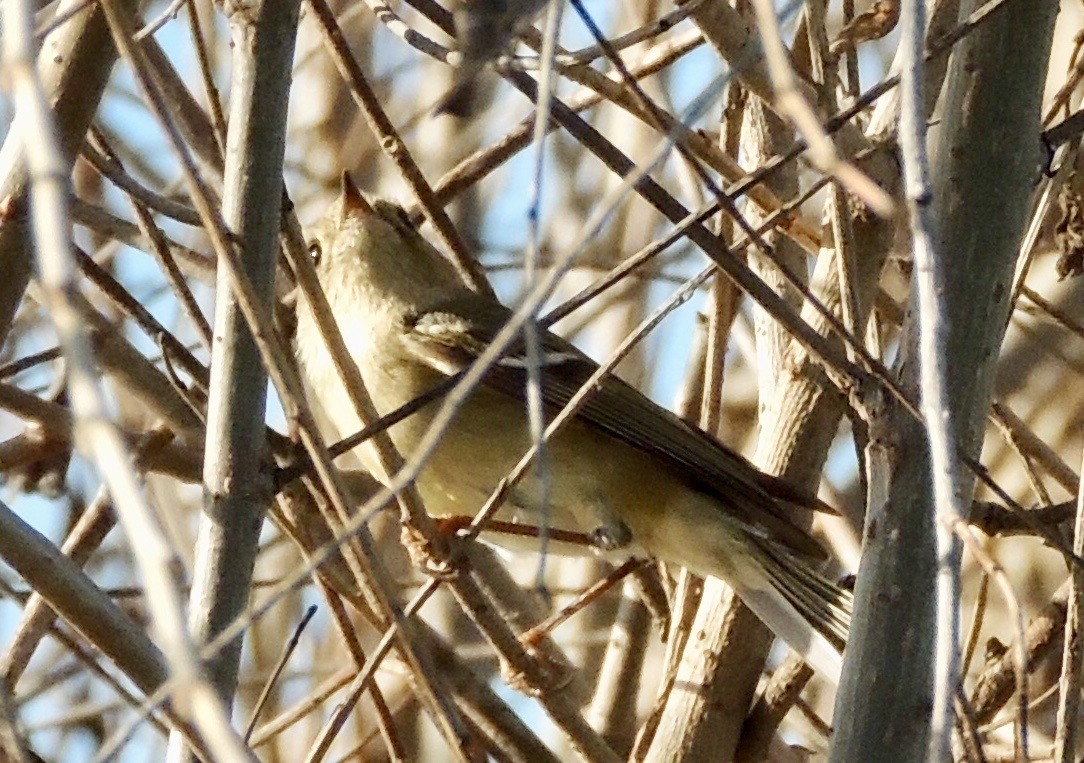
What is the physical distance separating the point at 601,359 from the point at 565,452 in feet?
3.41

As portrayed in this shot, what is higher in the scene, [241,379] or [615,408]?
[615,408]

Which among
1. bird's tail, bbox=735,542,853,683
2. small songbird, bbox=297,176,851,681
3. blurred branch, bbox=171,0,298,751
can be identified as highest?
small songbird, bbox=297,176,851,681

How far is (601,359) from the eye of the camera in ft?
15.5

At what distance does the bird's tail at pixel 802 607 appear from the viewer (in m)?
3.09

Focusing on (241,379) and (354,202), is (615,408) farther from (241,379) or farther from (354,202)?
(241,379)

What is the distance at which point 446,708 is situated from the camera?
1.99 m

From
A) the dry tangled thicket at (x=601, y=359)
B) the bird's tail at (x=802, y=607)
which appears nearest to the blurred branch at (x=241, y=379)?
the dry tangled thicket at (x=601, y=359)

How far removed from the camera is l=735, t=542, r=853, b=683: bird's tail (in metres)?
3.09

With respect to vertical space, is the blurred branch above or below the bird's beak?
below

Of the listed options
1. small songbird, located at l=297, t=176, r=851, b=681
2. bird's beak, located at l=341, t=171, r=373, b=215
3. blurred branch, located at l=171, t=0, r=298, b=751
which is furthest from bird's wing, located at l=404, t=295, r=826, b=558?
blurred branch, located at l=171, t=0, r=298, b=751

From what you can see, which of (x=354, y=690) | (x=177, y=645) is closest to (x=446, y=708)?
(x=354, y=690)

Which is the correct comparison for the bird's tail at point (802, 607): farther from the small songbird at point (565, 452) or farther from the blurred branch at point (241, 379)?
the blurred branch at point (241, 379)

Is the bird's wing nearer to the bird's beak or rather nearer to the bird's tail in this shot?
the bird's tail

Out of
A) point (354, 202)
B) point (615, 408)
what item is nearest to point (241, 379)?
point (615, 408)
